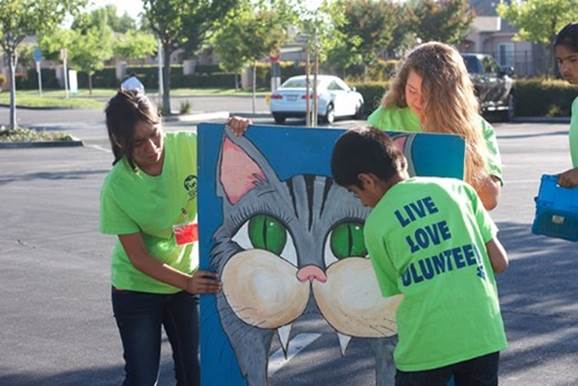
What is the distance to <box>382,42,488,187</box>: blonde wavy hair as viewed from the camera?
408 centimetres

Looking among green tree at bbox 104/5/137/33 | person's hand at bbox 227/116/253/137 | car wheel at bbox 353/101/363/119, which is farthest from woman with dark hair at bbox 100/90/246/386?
green tree at bbox 104/5/137/33

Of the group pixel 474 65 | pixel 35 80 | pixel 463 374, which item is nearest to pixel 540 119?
pixel 474 65

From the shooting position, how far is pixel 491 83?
103 ft

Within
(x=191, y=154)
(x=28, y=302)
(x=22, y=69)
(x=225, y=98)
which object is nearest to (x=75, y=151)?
(x=28, y=302)

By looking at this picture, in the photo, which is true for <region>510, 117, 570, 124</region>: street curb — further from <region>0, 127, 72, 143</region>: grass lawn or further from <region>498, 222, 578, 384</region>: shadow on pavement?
<region>498, 222, 578, 384</region>: shadow on pavement

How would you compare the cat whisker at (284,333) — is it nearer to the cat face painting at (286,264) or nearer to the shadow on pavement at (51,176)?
the cat face painting at (286,264)

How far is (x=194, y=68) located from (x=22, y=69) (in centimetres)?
1338

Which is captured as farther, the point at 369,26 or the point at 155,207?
the point at 369,26

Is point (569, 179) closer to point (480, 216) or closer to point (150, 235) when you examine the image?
point (480, 216)

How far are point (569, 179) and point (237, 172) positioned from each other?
1392mm

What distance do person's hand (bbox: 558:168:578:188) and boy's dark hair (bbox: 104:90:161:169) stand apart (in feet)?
5.60

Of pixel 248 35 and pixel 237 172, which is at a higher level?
pixel 248 35

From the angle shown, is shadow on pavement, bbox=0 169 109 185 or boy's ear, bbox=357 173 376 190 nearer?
boy's ear, bbox=357 173 376 190

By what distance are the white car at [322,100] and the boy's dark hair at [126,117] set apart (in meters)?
25.8
